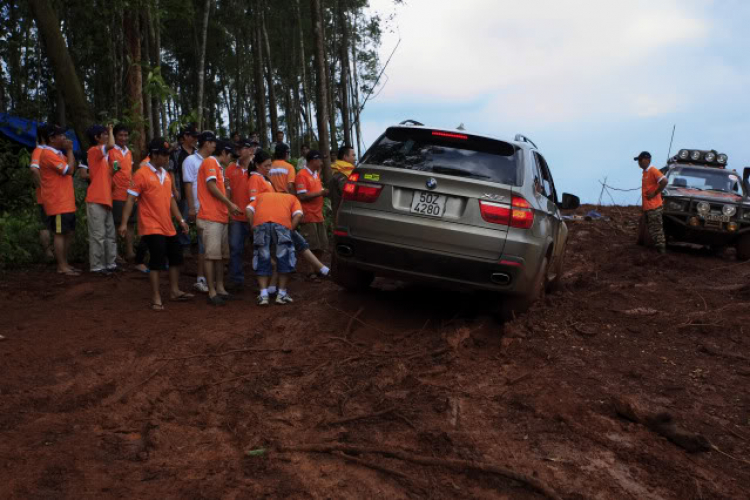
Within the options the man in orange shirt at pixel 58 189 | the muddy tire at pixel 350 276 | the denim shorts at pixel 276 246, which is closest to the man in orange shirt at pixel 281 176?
the denim shorts at pixel 276 246

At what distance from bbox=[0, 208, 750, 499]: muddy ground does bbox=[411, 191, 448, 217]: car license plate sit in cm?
115

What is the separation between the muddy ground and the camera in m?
3.61

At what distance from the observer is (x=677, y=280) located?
1079 centimetres

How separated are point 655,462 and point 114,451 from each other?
3076 millimetres

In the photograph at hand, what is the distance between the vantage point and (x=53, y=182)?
9211 mm

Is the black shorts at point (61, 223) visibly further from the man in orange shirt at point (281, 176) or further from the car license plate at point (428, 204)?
the car license plate at point (428, 204)

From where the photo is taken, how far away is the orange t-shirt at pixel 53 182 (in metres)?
9.14

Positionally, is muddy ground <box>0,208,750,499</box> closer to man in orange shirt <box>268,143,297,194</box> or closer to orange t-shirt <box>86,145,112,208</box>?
orange t-shirt <box>86,145,112,208</box>

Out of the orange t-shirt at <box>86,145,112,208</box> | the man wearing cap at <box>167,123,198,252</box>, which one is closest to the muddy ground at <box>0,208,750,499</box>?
the orange t-shirt at <box>86,145,112,208</box>

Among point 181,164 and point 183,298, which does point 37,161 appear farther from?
point 183,298

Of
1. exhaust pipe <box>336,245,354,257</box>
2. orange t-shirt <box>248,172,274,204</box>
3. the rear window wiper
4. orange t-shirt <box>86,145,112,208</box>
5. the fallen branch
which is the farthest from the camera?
orange t-shirt <box>86,145,112,208</box>

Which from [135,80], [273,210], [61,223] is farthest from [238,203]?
[135,80]

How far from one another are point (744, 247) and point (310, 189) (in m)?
8.82

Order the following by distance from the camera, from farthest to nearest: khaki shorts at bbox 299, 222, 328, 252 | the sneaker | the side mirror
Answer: khaki shorts at bbox 299, 222, 328, 252
the sneaker
the side mirror
